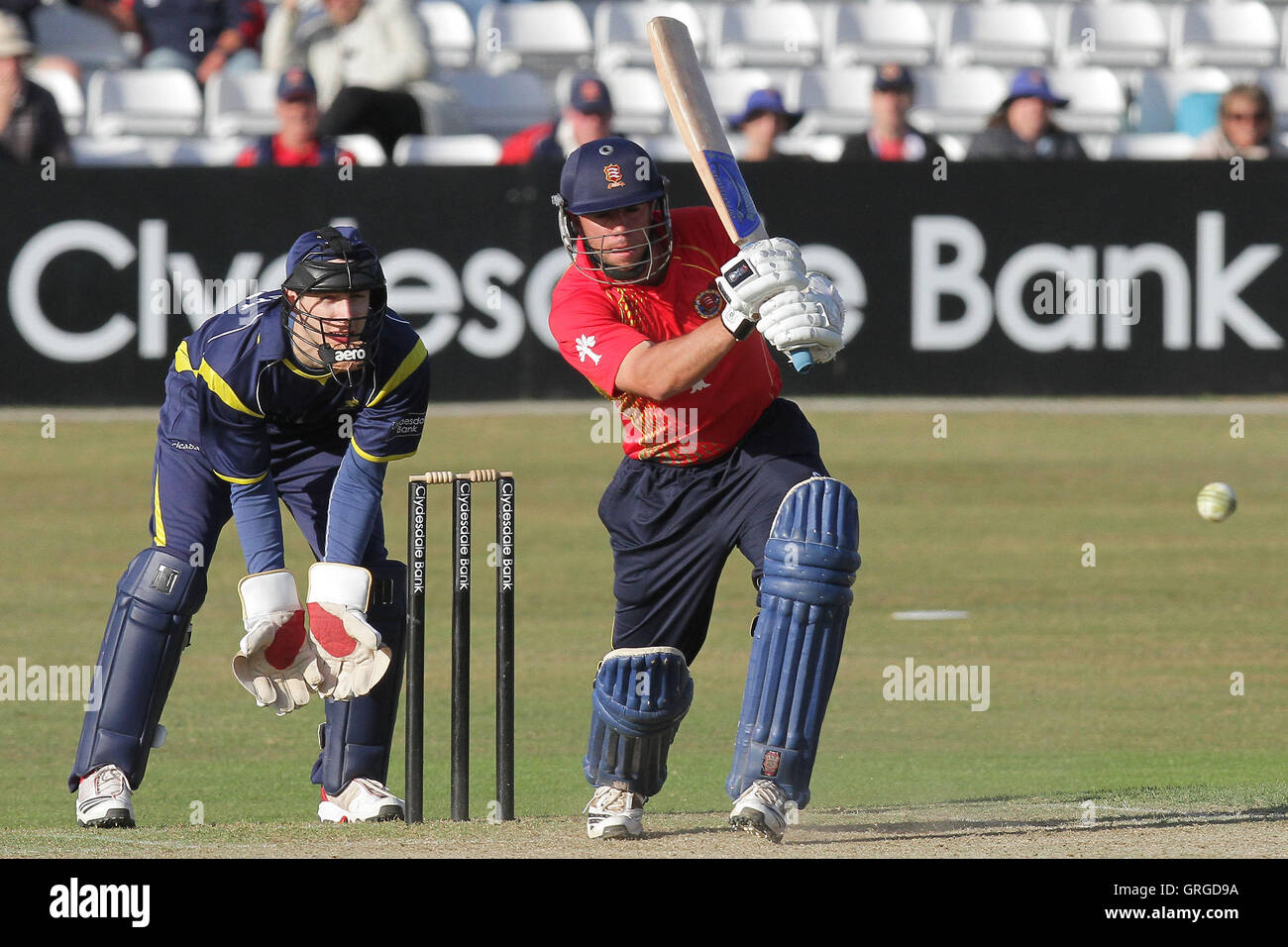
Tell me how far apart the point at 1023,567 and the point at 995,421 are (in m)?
4.09

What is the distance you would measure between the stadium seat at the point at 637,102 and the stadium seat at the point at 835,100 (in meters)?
1.10

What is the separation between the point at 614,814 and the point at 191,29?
1346cm

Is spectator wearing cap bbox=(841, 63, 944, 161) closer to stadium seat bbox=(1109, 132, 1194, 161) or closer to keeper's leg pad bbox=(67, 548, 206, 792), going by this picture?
stadium seat bbox=(1109, 132, 1194, 161)

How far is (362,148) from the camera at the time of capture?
15562mm

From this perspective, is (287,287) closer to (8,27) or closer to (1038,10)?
(8,27)

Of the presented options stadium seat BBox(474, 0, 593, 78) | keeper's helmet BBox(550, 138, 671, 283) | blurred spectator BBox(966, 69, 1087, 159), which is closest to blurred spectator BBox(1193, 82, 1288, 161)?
blurred spectator BBox(966, 69, 1087, 159)

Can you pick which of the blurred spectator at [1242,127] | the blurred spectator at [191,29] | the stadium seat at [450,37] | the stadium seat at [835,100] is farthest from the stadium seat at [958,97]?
the blurred spectator at [191,29]

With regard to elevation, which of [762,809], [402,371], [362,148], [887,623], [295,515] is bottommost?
[762,809]

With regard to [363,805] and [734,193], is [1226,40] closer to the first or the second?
[734,193]

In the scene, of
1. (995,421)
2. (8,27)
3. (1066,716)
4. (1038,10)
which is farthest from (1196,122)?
(1066,716)

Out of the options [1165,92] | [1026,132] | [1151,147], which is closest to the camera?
[1026,132]

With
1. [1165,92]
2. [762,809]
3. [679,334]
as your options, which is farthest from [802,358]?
[1165,92]

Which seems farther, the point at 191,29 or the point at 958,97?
the point at 191,29

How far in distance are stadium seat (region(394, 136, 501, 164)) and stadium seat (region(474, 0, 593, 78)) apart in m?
2.41
